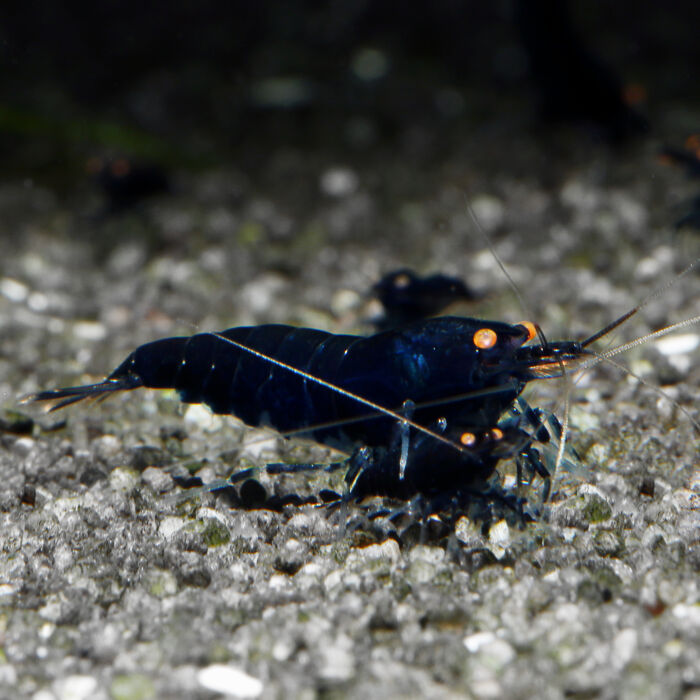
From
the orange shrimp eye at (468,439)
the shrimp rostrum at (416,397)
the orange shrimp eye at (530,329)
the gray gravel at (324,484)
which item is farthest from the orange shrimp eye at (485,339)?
the gray gravel at (324,484)

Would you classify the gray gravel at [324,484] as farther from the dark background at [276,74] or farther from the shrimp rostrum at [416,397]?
the dark background at [276,74]

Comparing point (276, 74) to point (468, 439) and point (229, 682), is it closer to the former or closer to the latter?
point (468, 439)

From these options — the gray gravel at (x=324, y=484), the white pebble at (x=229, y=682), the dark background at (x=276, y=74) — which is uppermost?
the dark background at (x=276, y=74)

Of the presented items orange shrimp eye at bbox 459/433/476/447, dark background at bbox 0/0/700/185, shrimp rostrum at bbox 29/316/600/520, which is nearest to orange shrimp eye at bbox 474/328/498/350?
shrimp rostrum at bbox 29/316/600/520

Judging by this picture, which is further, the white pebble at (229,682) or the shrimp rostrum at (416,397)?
the shrimp rostrum at (416,397)

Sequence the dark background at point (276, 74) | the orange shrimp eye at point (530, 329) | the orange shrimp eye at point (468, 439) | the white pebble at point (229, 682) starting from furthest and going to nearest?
the dark background at point (276, 74) < the orange shrimp eye at point (530, 329) < the orange shrimp eye at point (468, 439) < the white pebble at point (229, 682)

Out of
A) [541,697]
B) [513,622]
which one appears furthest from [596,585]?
[541,697]

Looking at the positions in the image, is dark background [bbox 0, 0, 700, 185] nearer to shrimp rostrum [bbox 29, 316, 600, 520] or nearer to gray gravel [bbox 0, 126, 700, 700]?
gray gravel [bbox 0, 126, 700, 700]

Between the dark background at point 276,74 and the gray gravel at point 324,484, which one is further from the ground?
the dark background at point 276,74
